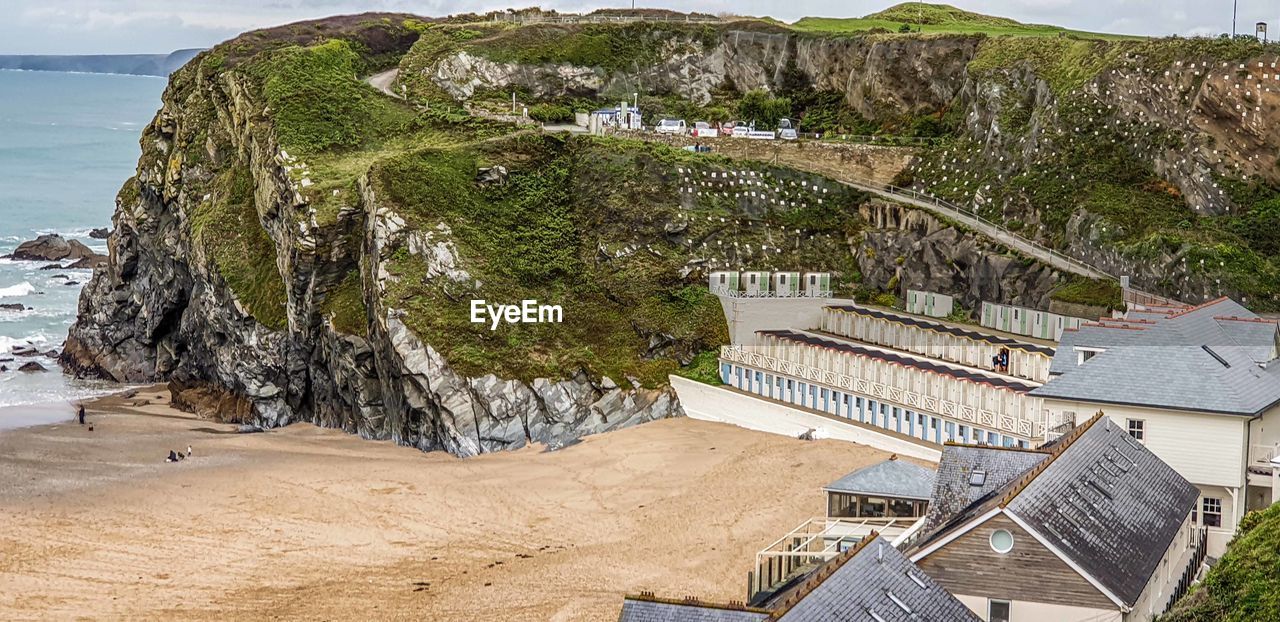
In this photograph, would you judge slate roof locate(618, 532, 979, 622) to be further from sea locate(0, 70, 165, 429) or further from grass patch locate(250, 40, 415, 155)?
grass patch locate(250, 40, 415, 155)

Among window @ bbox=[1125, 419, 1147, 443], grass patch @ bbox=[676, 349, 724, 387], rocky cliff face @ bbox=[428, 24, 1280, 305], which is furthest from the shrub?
window @ bbox=[1125, 419, 1147, 443]

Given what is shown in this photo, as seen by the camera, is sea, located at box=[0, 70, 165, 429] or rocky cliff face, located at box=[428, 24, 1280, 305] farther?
sea, located at box=[0, 70, 165, 429]

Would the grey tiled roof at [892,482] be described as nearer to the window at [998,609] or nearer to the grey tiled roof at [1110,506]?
the grey tiled roof at [1110,506]

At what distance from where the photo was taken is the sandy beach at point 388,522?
119 feet

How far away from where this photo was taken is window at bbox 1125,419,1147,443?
108 feet

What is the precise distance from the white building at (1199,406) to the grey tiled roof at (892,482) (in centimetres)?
464

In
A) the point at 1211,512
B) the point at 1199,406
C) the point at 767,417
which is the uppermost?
the point at 1199,406

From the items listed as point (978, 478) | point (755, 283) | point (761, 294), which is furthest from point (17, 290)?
point (978, 478)

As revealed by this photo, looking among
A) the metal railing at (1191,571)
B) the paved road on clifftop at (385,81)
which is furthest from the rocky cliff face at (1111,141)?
the paved road on clifftop at (385,81)

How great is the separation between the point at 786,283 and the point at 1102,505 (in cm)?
3174

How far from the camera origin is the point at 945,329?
51219 millimetres

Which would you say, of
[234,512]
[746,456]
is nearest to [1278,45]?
[746,456]

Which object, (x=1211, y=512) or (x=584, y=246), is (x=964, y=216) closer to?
(x=584, y=246)

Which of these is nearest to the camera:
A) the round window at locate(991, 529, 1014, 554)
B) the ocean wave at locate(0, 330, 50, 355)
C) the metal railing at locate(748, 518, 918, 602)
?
the round window at locate(991, 529, 1014, 554)
